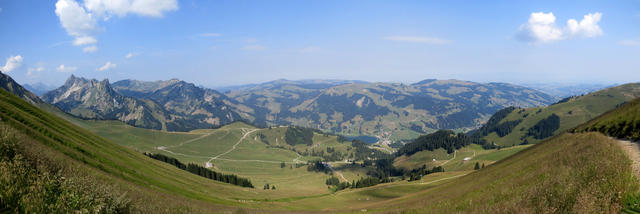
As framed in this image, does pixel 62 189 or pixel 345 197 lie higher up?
pixel 62 189

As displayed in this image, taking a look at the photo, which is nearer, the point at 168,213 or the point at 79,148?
the point at 168,213

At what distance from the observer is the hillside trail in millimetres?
14670

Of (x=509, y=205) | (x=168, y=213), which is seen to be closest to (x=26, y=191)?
(x=168, y=213)

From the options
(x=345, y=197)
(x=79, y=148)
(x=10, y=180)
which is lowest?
(x=345, y=197)

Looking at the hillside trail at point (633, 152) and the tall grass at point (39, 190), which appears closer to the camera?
the tall grass at point (39, 190)

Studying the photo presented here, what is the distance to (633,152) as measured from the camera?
1933cm

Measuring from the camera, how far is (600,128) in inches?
1294

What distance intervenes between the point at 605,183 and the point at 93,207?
63.2 feet

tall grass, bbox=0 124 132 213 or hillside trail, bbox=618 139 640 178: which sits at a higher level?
tall grass, bbox=0 124 132 213

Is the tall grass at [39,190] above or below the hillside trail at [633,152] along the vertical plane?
above

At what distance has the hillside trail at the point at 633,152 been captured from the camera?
14670 millimetres

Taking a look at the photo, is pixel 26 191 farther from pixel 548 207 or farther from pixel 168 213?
pixel 548 207

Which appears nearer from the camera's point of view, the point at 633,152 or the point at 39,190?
the point at 39,190

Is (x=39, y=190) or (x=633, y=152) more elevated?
(x=39, y=190)
